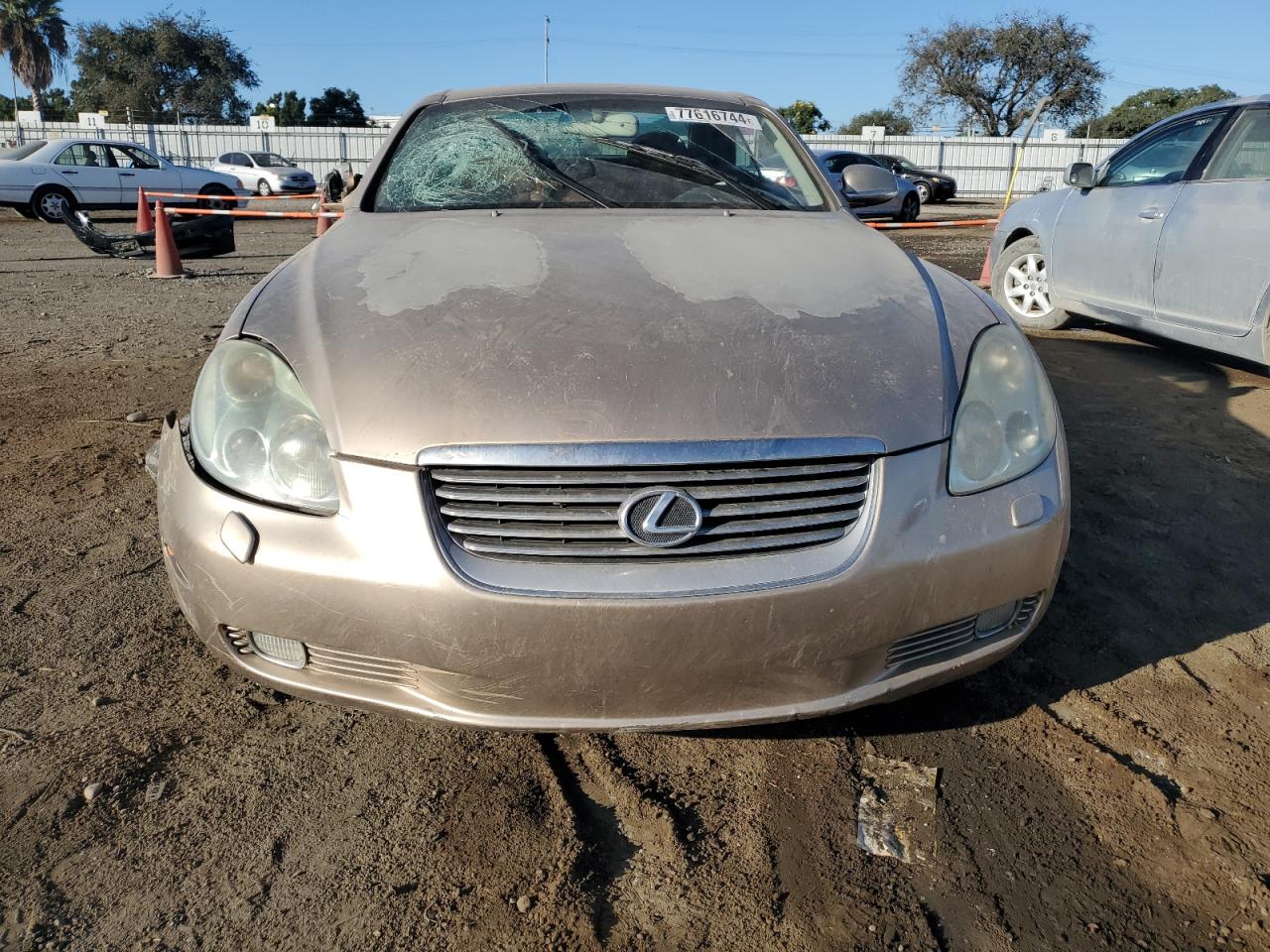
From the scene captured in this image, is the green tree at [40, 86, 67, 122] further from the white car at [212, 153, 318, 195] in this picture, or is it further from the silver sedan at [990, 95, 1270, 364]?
the silver sedan at [990, 95, 1270, 364]

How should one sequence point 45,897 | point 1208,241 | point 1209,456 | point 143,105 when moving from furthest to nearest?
1. point 143,105
2. point 1208,241
3. point 1209,456
4. point 45,897

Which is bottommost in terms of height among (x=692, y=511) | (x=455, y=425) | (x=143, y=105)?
(x=692, y=511)

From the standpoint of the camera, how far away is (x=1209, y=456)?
3969mm

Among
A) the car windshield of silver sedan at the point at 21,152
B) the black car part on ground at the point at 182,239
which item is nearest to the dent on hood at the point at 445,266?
the black car part on ground at the point at 182,239

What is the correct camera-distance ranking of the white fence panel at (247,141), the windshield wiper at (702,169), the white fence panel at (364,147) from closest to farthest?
the windshield wiper at (702,169), the white fence panel at (247,141), the white fence panel at (364,147)

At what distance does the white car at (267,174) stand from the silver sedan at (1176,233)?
73.7ft

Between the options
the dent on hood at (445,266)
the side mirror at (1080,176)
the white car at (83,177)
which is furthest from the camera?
the white car at (83,177)

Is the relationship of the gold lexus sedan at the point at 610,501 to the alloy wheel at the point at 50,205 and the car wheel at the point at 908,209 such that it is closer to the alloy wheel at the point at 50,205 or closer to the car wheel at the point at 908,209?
the alloy wheel at the point at 50,205

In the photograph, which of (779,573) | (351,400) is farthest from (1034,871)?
(351,400)

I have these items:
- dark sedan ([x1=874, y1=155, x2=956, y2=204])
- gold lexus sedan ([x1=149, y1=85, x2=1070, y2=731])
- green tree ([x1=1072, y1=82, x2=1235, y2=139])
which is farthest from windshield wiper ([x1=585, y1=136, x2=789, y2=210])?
green tree ([x1=1072, y1=82, x2=1235, y2=139])

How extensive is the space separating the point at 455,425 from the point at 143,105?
57940 millimetres

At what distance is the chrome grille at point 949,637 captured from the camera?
1808 millimetres

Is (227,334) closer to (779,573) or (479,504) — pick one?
(479,504)

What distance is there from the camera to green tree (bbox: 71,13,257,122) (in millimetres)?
49750
